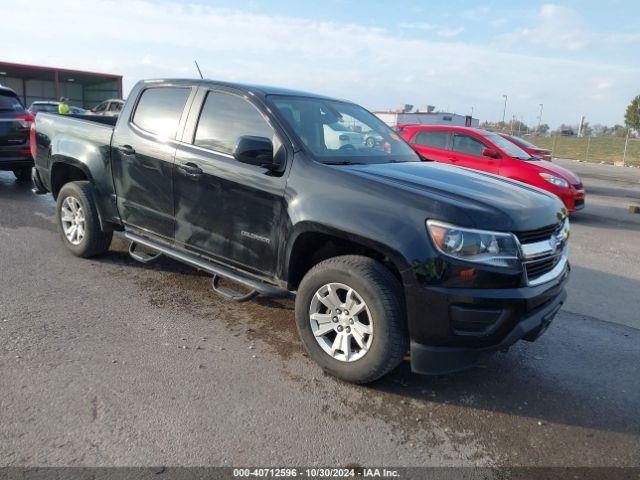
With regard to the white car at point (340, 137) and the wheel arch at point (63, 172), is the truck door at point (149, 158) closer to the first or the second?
the wheel arch at point (63, 172)

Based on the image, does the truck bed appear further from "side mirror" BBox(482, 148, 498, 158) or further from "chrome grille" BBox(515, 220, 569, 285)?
"side mirror" BBox(482, 148, 498, 158)

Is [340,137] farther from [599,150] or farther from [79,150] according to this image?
[599,150]

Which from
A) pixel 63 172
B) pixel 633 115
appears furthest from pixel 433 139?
pixel 633 115

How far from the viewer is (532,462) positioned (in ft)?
8.61

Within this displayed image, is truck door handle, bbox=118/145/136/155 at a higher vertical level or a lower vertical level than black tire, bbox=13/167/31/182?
higher

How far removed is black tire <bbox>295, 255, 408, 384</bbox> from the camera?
2.99 metres

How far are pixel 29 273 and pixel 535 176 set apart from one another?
8.12 metres

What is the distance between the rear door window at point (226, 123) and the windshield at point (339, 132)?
0.19 meters

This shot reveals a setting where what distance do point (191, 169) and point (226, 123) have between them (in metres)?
0.45

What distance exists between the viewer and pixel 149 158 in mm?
4344

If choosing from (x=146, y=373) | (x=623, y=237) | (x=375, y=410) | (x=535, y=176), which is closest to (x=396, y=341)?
(x=375, y=410)

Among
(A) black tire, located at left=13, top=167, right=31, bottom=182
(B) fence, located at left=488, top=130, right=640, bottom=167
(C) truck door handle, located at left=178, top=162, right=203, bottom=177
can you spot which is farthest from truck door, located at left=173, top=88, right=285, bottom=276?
(B) fence, located at left=488, top=130, right=640, bottom=167

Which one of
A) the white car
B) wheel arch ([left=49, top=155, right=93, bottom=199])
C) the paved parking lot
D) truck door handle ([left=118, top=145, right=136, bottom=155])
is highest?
the white car

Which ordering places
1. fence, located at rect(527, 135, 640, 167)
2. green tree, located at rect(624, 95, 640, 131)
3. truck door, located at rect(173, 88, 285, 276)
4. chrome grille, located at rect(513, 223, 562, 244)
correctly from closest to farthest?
chrome grille, located at rect(513, 223, 562, 244) < truck door, located at rect(173, 88, 285, 276) < fence, located at rect(527, 135, 640, 167) < green tree, located at rect(624, 95, 640, 131)
